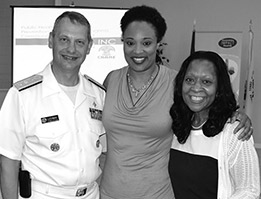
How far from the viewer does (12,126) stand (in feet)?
4.79

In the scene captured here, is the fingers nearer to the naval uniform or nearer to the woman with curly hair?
the woman with curly hair

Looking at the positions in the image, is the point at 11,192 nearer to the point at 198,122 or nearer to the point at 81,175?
the point at 81,175

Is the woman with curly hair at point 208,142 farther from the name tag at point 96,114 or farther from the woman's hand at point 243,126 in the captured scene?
the name tag at point 96,114

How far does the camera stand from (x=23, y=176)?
1521 millimetres

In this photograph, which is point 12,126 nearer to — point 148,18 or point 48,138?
point 48,138

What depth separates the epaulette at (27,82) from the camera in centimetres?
151

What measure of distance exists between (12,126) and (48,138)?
151mm

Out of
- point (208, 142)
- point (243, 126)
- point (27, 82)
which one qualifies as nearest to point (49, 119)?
point (27, 82)

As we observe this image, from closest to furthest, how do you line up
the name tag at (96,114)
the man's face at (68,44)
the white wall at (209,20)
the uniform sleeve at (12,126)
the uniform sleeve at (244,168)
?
the uniform sleeve at (244,168)
the uniform sleeve at (12,126)
the man's face at (68,44)
the name tag at (96,114)
the white wall at (209,20)

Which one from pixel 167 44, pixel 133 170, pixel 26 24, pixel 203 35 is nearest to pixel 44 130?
pixel 133 170

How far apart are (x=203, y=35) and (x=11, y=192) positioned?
443 centimetres

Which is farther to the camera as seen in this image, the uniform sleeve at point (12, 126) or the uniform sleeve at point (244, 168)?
the uniform sleeve at point (12, 126)

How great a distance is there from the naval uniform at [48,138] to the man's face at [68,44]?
0.09 metres

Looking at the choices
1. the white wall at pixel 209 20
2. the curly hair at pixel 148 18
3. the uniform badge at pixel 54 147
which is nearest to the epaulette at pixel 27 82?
the uniform badge at pixel 54 147
